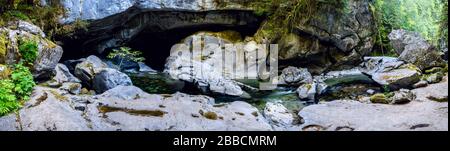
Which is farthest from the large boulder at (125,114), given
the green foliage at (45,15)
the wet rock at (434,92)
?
the wet rock at (434,92)

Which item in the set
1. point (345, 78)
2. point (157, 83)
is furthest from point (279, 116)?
point (345, 78)

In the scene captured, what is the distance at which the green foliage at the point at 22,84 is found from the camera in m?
8.52

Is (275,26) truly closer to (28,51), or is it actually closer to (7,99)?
(28,51)

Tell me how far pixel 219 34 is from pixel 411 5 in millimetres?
14635

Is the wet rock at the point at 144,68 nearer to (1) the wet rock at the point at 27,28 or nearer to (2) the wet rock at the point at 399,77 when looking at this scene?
(1) the wet rock at the point at 27,28

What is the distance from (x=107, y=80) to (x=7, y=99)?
169 inches

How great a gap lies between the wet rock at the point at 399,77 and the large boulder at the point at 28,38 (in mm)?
10225

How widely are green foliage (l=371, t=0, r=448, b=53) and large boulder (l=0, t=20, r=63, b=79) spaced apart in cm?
1489

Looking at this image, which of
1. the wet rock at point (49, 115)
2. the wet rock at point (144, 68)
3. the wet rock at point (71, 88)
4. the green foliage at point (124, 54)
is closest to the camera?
the wet rock at point (49, 115)

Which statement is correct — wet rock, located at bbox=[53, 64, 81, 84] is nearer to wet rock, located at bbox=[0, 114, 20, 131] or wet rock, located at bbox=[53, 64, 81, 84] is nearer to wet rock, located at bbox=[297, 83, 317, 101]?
wet rock, located at bbox=[0, 114, 20, 131]

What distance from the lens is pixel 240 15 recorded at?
18.1 m

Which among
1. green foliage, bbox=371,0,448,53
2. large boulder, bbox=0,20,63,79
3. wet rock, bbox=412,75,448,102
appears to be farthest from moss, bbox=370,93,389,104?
large boulder, bbox=0,20,63,79

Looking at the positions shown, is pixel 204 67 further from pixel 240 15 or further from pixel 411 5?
pixel 411 5

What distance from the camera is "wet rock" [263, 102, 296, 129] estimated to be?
905cm
